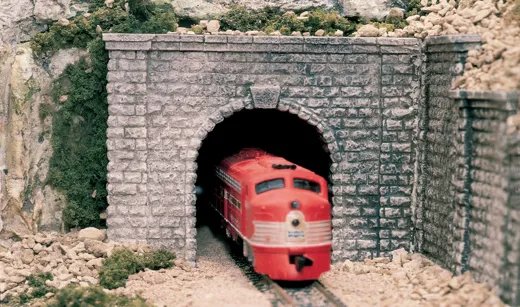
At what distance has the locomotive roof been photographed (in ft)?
60.3

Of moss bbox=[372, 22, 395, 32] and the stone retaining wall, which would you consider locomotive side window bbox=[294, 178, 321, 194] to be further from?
moss bbox=[372, 22, 395, 32]

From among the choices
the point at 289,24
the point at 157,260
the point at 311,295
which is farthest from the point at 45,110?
the point at 311,295

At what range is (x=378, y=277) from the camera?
19.0 meters

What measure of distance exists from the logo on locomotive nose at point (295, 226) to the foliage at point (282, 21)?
20.7 feet

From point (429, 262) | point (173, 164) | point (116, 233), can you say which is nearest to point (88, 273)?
point (116, 233)

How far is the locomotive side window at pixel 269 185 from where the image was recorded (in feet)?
57.6

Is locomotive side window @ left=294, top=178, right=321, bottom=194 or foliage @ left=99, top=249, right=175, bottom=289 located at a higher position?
locomotive side window @ left=294, top=178, right=321, bottom=194

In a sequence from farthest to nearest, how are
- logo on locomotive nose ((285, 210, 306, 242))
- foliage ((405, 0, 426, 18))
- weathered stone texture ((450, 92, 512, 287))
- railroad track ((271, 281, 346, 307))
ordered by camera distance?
foliage ((405, 0, 426, 18)), logo on locomotive nose ((285, 210, 306, 242)), railroad track ((271, 281, 346, 307)), weathered stone texture ((450, 92, 512, 287))

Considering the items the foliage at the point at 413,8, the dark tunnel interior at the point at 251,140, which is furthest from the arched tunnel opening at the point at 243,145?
the foliage at the point at 413,8

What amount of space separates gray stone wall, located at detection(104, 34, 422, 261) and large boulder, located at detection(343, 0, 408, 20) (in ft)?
11.1

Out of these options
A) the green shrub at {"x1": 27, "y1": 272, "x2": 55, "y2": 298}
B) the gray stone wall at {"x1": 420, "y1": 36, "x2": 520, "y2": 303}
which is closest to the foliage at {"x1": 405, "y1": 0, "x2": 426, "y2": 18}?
the gray stone wall at {"x1": 420, "y1": 36, "x2": 520, "y2": 303}

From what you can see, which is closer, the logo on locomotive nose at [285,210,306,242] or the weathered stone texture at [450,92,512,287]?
the weathered stone texture at [450,92,512,287]

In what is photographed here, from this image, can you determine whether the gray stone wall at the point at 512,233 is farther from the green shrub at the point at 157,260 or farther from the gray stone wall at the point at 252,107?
the green shrub at the point at 157,260

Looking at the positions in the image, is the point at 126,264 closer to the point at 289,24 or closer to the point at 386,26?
the point at 289,24
